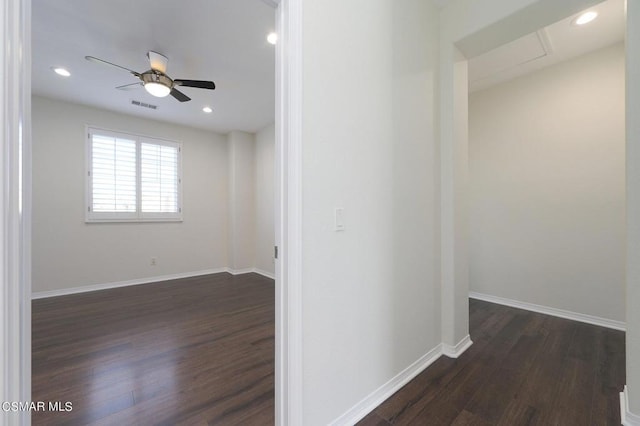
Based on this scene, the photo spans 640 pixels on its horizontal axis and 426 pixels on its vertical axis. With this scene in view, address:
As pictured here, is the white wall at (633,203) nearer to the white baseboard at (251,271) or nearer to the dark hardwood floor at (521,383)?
the dark hardwood floor at (521,383)

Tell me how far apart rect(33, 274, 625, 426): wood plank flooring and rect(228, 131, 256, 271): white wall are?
7.05 ft

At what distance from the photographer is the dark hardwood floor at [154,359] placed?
157 cm

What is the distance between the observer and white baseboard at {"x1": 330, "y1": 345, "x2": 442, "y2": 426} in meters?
1.47

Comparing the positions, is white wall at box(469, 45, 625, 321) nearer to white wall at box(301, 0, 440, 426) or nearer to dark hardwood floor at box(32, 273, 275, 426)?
white wall at box(301, 0, 440, 426)

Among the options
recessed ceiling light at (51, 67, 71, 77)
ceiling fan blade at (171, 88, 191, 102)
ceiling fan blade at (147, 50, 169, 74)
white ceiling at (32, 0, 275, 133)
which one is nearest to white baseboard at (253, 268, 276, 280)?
white ceiling at (32, 0, 275, 133)

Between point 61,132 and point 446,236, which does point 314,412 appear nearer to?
point 446,236

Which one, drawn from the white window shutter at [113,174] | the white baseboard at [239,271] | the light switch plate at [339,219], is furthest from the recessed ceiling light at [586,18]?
the white window shutter at [113,174]

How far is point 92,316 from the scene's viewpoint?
3021mm

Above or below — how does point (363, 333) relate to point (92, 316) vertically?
above

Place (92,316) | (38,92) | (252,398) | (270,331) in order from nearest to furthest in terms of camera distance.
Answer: (252,398) → (270,331) → (92,316) → (38,92)

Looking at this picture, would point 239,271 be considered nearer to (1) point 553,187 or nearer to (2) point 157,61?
(2) point 157,61

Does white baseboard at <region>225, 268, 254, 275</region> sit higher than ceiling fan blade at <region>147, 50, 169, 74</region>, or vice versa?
ceiling fan blade at <region>147, 50, 169, 74</region>

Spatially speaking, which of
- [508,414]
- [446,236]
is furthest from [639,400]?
[446,236]

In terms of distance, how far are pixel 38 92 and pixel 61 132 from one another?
0.53 m
